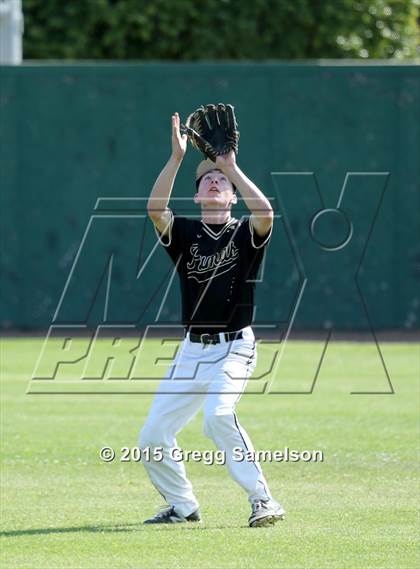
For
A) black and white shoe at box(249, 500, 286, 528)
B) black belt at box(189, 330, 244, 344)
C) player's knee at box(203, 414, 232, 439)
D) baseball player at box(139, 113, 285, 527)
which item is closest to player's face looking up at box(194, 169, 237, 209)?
baseball player at box(139, 113, 285, 527)

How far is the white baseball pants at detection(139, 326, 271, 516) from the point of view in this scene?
307 inches

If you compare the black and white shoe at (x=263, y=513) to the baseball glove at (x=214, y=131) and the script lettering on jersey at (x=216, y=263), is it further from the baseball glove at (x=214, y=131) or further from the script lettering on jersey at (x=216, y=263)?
the baseball glove at (x=214, y=131)

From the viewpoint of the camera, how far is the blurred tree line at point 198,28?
1044 inches

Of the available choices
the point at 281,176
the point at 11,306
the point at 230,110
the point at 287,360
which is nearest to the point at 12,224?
the point at 11,306

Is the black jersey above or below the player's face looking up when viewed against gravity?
below

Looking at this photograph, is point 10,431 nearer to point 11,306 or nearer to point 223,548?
point 223,548

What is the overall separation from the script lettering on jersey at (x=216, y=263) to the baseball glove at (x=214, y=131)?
1.90 ft

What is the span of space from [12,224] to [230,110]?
11.5m

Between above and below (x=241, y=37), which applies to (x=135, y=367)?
below

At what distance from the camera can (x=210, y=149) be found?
25.7 ft

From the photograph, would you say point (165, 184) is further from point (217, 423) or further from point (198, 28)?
point (198, 28)

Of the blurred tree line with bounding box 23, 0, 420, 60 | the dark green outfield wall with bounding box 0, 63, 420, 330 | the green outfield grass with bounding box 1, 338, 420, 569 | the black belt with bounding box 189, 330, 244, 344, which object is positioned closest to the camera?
the green outfield grass with bounding box 1, 338, 420, 569

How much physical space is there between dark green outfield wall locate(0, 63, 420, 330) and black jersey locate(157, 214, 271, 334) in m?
10.8

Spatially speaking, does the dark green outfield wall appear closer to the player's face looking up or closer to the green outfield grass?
the green outfield grass
